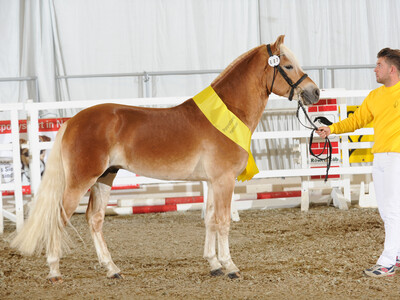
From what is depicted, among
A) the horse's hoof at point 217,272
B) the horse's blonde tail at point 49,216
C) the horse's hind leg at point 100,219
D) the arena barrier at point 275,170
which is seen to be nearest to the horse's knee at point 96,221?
the horse's hind leg at point 100,219

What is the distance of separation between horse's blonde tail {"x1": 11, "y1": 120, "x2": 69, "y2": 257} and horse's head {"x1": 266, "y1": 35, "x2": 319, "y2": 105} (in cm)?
184

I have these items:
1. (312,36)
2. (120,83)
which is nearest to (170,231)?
(120,83)

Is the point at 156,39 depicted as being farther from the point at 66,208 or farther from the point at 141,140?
the point at 66,208

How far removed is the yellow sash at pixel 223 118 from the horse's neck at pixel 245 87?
9 centimetres

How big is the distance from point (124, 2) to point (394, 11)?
21.2ft

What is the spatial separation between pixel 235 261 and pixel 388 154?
165 cm

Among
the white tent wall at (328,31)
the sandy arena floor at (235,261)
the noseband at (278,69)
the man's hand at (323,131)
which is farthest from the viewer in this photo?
the white tent wall at (328,31)

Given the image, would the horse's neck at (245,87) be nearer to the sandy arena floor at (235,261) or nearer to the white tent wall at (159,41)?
the sandy arena floor at (235,261)

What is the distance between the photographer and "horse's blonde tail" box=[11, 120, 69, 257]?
3.64 meters

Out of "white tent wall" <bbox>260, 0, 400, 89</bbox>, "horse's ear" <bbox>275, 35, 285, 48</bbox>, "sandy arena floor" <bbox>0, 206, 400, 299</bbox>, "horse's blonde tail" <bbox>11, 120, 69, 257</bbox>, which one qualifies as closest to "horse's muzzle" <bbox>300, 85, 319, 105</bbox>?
"horse's ear" <bbox>275, 35, 285, 48</bbox>

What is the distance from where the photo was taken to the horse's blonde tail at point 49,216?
143 inches

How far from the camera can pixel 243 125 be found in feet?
12.7

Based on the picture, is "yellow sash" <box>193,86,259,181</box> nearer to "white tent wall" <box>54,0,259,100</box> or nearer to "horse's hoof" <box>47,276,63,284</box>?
"horse's hoof" <box>47,276,63,284</box>

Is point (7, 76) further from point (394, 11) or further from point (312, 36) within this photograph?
point (394, 11)
